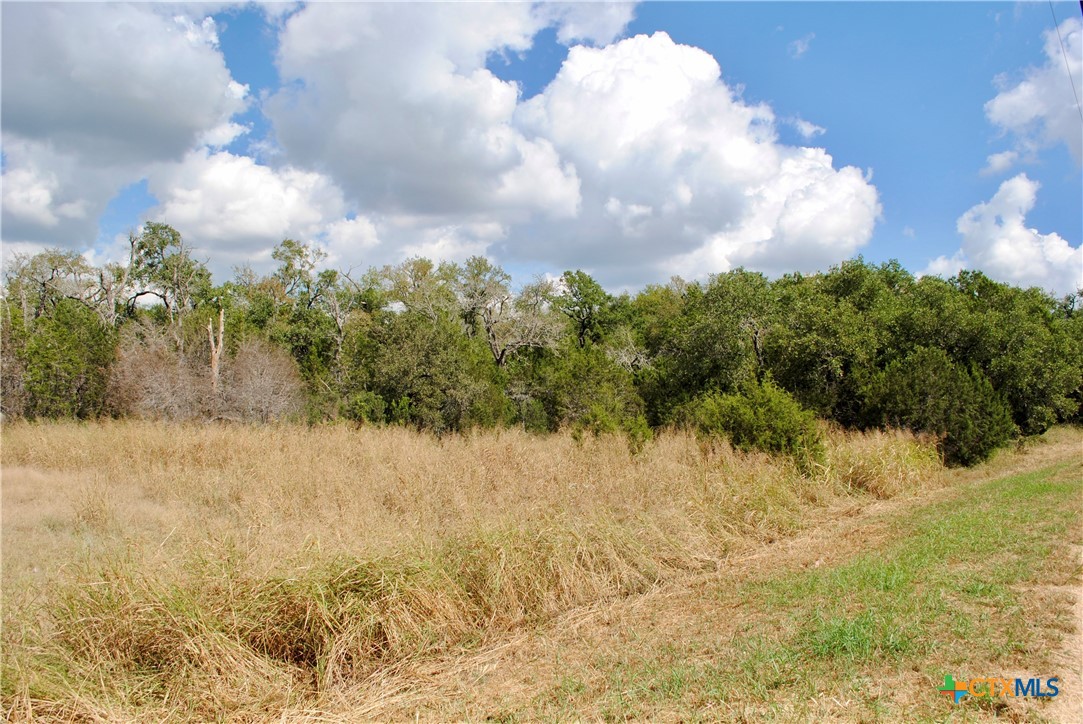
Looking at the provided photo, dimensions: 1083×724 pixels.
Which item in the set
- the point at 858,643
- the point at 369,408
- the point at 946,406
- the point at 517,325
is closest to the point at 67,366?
the point at 369,408

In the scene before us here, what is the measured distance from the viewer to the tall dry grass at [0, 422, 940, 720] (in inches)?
179

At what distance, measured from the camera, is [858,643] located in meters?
4.34

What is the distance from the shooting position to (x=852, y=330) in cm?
2017

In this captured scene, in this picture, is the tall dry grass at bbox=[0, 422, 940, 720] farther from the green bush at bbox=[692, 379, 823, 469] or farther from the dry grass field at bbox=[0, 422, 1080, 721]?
the green bush at bbox=[692, 379, 823, 469]

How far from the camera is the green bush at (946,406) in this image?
16281mm

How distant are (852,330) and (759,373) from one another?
136 inches

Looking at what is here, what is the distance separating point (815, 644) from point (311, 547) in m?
4.30

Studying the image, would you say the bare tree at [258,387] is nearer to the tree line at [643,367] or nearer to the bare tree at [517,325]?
the tree line at [643,367]

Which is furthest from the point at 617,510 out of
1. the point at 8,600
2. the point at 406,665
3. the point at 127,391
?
the point at 127,391

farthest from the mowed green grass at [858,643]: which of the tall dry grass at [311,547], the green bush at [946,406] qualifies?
the green bush at [946,406]

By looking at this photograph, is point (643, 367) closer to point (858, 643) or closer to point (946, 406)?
point (946, 406)

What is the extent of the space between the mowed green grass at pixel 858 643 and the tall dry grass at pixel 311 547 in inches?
56.1

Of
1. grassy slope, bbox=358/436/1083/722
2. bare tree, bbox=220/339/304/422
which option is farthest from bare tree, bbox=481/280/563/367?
grassy slope, bbox=358/436/1083/722

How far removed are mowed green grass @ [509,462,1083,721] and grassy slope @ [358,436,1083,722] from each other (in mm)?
15
